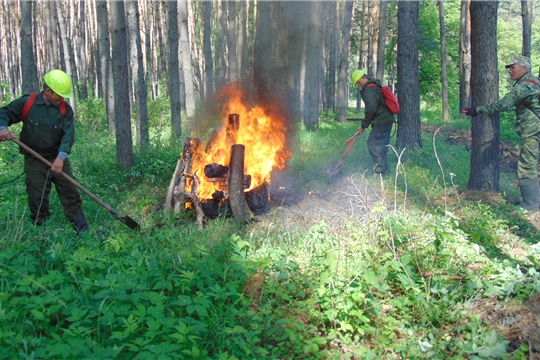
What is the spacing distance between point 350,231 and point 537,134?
4.26m

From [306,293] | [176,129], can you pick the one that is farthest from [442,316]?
[176,129]

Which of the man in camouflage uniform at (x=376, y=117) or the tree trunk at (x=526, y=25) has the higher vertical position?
the tree trunk at (x=526, y=25)

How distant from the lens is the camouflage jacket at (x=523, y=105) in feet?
23.9

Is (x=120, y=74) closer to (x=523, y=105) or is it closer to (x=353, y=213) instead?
(x=353, y=213)

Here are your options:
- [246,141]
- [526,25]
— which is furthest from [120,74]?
[526,25]

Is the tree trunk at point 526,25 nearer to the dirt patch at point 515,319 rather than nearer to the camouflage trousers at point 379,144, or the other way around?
the camouflage trousers at point 379,144

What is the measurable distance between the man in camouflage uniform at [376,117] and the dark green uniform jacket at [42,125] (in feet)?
19.3

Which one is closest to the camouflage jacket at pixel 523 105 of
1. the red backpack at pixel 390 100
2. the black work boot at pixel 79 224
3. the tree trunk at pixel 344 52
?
the red backpack at pixel 390 100

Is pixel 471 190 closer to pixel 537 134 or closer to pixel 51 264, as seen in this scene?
pixel 537 134

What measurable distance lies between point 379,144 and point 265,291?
6378mm

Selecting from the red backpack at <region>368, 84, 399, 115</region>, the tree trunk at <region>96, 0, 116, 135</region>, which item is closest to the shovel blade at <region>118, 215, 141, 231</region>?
the red backpack at <region>368, 84, 399, 115</region>

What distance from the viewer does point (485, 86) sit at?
7961 mm

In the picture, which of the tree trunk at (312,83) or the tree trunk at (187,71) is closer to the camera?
the tree trunk at (187,71)

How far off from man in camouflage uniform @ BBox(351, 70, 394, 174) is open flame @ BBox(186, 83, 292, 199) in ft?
5.86
